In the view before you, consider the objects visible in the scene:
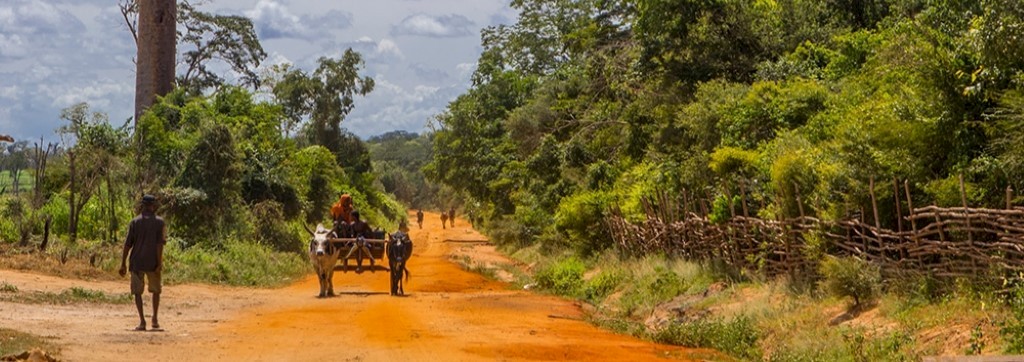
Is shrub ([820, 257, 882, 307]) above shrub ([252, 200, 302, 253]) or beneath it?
beneath

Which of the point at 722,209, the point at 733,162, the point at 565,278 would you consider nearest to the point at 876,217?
the point at 722,209

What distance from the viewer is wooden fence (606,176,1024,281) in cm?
1162

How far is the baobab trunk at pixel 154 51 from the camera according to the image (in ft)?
113

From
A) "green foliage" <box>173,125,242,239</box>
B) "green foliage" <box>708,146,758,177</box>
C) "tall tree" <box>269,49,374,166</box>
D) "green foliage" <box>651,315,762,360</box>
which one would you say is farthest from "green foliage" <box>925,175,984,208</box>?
"tall tree" <box>269,49,374,166</box>

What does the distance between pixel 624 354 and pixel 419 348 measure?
7.70ft

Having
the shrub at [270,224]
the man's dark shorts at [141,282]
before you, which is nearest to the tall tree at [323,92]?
the shrub at [270,224]

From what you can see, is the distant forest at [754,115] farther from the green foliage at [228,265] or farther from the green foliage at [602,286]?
the green foliage at [228,265]

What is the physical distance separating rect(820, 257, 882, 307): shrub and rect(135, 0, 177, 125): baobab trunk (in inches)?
1004

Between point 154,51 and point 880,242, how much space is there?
26957 millimetres

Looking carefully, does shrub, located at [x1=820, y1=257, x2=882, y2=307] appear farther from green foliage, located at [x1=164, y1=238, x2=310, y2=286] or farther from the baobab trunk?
the baobab trunk

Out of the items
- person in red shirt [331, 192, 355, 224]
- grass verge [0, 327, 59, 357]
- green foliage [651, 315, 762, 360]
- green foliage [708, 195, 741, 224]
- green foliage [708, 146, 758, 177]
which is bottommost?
green foliage [651, 315, 762, 360]

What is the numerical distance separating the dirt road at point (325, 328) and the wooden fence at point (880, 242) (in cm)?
260

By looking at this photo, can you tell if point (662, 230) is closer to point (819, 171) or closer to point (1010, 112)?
point (819, 171)

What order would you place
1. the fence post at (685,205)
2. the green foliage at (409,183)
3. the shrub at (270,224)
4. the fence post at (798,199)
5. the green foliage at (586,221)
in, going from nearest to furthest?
the fence post at (798,199)
the fence post at (685,205)
the green foliage at (586,221)
the shrub at (270,224)
the green foliage at (409,183)
